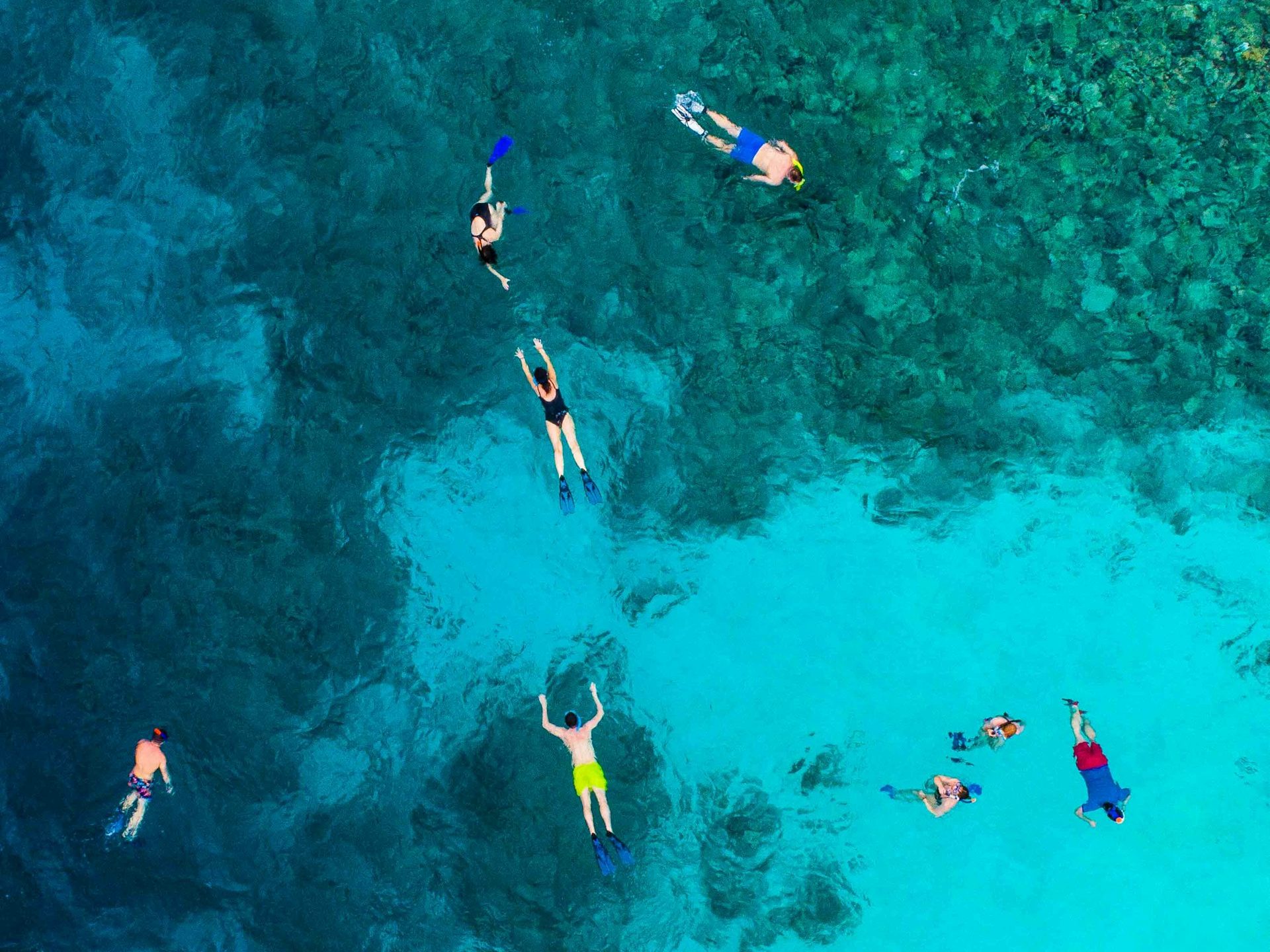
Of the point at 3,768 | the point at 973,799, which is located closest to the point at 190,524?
the point at 3,768

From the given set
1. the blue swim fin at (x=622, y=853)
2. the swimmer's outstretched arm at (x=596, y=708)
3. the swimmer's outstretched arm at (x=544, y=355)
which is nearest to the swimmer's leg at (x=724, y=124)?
the swimmer's outstretched arm at (x=544, y=355)

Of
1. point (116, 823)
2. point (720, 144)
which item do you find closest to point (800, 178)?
point (720, 144)

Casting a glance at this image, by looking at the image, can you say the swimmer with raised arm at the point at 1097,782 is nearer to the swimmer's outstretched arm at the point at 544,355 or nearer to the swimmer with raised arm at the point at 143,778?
the swimmer's outstretched arm at the point at 544,355

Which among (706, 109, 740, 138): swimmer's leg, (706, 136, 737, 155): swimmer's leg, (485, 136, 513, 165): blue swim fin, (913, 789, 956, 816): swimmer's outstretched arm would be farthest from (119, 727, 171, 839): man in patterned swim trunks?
(706, 109, 740, 138): swimmer's leg

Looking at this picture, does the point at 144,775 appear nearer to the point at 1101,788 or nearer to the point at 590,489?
the point at 590,489

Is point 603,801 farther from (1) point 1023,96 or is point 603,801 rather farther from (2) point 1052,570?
(1) point 1023,96

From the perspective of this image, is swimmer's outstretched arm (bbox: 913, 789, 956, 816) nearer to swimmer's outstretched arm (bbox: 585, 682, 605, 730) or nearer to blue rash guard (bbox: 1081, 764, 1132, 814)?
blue rash guard (bbox: 1081, 764, 1132, 814)
